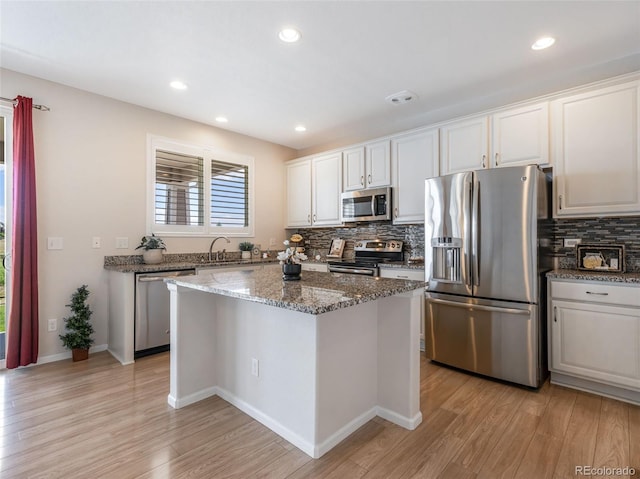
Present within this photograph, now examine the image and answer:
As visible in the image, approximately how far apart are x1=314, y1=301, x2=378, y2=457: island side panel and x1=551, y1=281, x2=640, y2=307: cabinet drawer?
157 cm

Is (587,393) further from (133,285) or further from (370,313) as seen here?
(133,285)

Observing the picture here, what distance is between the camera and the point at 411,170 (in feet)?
12.1

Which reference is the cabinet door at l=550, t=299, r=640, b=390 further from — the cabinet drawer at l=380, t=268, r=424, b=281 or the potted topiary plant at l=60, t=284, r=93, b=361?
the potted topiary plant at l=60, t=284, r=93, b=361

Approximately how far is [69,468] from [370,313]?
5.91 feet

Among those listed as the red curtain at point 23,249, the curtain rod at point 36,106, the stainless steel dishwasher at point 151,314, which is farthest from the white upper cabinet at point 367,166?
A: the red curtain at point 23,249

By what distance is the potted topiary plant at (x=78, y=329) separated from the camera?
306cm

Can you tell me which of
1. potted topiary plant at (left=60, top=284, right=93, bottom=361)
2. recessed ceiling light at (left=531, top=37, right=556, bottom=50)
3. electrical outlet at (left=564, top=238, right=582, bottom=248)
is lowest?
potted topiary plant at (left=60, top=284, right=93, bottom=361)

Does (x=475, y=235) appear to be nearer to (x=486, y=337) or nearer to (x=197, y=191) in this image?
(x=486, y=337)

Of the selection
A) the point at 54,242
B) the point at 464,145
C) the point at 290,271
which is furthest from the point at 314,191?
the point at 54,242

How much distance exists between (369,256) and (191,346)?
256 cm

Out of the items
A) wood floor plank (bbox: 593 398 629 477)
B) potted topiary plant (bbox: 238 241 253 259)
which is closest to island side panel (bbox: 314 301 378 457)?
wood floor plank (bbox: 593 398 629 477)

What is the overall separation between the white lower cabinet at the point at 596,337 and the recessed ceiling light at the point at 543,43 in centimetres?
180

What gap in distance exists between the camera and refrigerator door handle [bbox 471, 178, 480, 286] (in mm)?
2742

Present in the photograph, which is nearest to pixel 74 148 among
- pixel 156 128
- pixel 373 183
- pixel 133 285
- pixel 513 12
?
pixel 156 128
